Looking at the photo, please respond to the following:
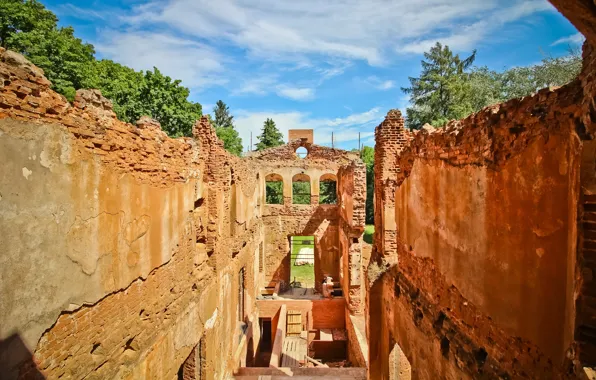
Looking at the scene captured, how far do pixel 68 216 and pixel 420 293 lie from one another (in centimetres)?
492

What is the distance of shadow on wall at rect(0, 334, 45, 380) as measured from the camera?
9.55 feet

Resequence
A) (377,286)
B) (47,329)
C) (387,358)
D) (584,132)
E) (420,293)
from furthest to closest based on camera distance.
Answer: (377,286)
(387,358)
(420,293)
(47,329)
(584,132)

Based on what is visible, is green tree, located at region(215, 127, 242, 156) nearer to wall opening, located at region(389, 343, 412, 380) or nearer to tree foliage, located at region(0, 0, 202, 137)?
tree foliage, located at region(0, 0, 202, 137)

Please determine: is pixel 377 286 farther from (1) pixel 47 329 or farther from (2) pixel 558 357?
(1) pixel 47 329

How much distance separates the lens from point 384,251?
8523 millimetres

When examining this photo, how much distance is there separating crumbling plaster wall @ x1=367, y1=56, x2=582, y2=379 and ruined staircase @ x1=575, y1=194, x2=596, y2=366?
10 cm

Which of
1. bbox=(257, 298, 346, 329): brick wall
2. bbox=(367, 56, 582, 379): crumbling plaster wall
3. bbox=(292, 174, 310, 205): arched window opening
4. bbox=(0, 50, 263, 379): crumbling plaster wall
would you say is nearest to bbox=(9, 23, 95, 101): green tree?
bbox=(257, 298, 346, 329): brick wall

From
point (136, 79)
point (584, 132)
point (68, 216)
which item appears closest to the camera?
point (584, 132)

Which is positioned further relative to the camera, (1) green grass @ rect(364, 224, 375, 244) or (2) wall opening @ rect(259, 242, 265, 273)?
(1) green grass @ rect(364, 224, 375, 244)

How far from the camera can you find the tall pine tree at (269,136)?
42625 mm

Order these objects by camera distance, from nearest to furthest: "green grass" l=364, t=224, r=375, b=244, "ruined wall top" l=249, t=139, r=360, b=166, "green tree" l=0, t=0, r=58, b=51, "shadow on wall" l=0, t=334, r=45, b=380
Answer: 1. "shadow on wall" l=0, t=334, r=45, b=380
2. "green tree" l=0, t=0, r=58, b=51
3. "ruined wall top" l=249, t=139, r=360, b=166
4. "green grass" l=364, t=224, r=375, b=244

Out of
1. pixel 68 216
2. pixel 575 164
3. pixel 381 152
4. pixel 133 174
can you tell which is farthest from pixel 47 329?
pixel 381 152

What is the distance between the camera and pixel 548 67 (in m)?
26.5

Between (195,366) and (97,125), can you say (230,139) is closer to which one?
(195,366)
